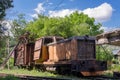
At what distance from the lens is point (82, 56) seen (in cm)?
1817

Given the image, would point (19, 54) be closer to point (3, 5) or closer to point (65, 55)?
point (65, 55)

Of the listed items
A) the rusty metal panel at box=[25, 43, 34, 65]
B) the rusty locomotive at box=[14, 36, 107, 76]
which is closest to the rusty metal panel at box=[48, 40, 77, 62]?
the rusty locomotive at box=[14, 36, 107, 76]

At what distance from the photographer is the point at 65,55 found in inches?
751

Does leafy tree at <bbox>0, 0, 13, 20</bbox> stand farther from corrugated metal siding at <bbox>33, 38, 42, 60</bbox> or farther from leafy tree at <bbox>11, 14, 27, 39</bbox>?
leafy tree at <bbox>11, 14, 27, 39</bbox>

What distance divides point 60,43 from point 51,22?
78.8 ft

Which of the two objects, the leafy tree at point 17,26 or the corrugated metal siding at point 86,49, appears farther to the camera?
the leafy tree at point 17,26

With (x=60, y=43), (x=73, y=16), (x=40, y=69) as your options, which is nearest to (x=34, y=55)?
(x=40, y=69)

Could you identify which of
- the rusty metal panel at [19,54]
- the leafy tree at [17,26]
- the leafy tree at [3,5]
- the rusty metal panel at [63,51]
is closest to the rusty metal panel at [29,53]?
the rusty metal panel at [19,54]

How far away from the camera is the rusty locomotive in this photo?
17359mm

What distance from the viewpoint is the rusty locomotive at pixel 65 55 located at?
57.0ft

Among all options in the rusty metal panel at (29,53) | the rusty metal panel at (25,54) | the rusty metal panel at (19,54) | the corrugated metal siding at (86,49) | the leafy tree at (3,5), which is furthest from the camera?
the rusty metal panel at (19,54)

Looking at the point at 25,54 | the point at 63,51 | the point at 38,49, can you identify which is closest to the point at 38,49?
the point at 38,49

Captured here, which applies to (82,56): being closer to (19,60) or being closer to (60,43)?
(60,43)

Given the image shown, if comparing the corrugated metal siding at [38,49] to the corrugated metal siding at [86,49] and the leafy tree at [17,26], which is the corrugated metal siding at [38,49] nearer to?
the corrugated metal siding at [86,49]
